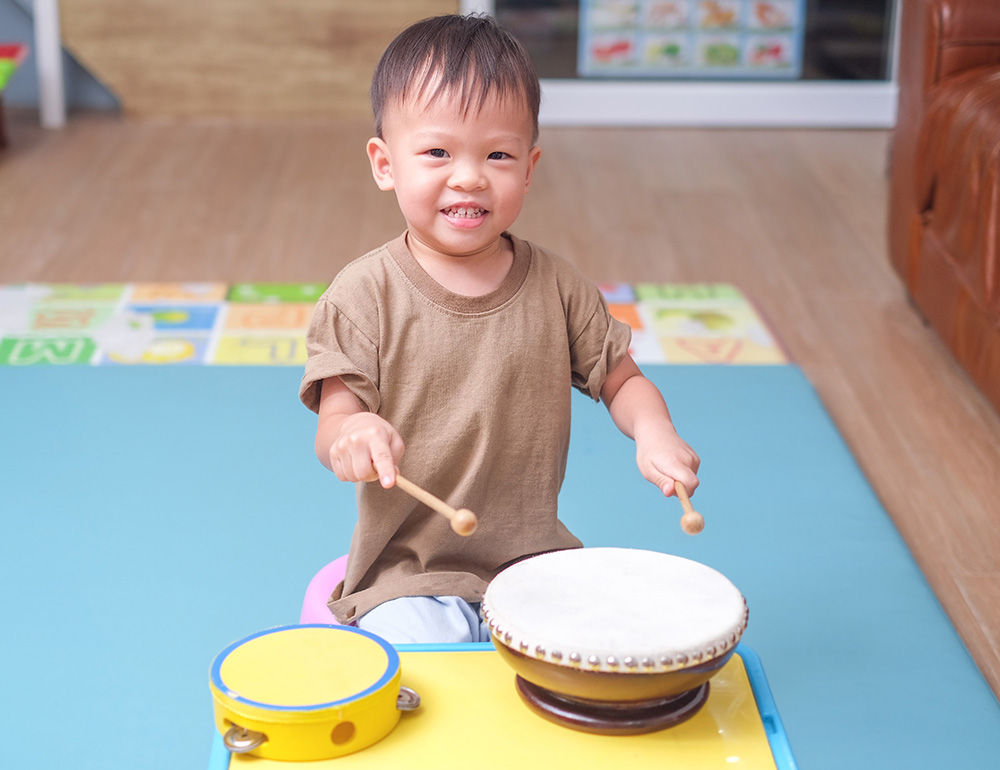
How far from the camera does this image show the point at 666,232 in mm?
2547

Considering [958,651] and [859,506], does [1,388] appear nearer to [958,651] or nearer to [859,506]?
[859,506]

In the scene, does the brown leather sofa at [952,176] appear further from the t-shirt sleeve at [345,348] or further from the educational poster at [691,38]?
the educational poster at [691,38]

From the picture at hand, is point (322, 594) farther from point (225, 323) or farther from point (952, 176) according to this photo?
point (952, 176)

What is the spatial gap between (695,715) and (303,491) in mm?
855

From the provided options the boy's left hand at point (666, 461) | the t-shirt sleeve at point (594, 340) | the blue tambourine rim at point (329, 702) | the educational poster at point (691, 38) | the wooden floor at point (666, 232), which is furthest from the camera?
the educational poster at point (691, 38)

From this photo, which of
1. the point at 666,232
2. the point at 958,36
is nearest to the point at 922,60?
the point at 958,36

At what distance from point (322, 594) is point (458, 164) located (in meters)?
0.37

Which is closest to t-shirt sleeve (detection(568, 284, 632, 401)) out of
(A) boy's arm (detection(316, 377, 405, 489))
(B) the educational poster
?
(A) boy's arm (detection(316, 377, 405, 489))

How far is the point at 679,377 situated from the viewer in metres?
1.80

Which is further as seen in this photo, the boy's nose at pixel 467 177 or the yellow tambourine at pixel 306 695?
the boy's nose at pixel 467 177

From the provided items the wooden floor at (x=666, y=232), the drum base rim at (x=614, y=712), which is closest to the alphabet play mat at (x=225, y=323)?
the wooden floor at (x=666, y=232)

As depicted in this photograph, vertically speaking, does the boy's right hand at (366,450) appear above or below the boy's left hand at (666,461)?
above

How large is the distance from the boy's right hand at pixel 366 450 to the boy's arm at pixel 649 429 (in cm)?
17

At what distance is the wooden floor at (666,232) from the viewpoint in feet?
5.15
